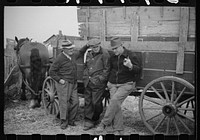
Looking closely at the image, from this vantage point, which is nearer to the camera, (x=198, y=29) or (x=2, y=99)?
(x=198, y=29)

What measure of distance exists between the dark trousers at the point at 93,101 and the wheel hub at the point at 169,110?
1.13m

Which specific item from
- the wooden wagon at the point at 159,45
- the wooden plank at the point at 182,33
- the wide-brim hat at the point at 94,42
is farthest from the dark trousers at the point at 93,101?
the wooden plank at the point at 182,33

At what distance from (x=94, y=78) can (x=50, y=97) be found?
100 cm

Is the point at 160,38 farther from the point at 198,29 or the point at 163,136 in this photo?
the point at 163,136

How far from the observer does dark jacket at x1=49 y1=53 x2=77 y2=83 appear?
528 cm

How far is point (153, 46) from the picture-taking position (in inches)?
200

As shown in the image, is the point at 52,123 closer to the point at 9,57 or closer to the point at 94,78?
the point at 94,78

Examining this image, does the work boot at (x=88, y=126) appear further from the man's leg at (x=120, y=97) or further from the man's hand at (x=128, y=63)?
the man's hand at (x=128, y=63)

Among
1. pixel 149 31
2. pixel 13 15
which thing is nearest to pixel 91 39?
Answer: pixel 149 31

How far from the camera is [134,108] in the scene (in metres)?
5.27

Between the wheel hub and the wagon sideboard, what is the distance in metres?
0.54

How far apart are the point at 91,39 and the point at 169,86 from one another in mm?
1609

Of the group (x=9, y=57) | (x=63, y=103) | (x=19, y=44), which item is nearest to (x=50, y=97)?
(x=63, y=103)

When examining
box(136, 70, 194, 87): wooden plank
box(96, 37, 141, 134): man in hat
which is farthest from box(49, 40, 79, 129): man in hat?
box(136, 70, 194, 87): wooden plank
